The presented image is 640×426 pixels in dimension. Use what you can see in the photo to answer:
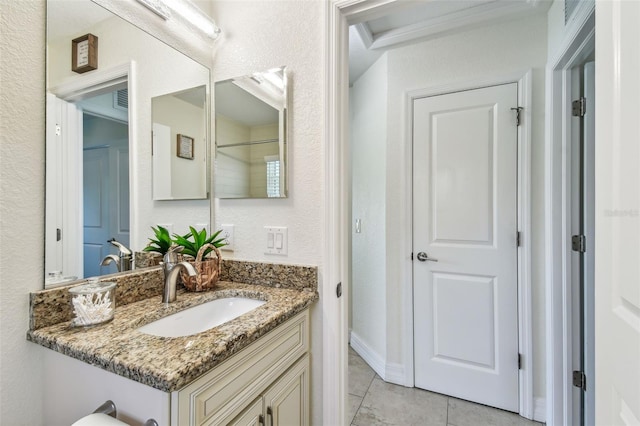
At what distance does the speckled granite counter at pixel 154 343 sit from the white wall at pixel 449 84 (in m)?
1.22

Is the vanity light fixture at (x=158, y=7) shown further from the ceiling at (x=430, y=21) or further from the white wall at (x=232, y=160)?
the ceiling at (x=430, y=21)

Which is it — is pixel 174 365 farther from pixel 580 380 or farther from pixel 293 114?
pixel 580 380

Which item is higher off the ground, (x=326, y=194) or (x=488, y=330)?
(x=326, y=194)

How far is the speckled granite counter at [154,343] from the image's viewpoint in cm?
59

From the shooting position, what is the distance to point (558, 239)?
152cm

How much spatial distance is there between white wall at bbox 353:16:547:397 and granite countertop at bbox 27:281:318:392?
1.23 m

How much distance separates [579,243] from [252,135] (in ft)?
5.73

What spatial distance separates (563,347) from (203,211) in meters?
2.01

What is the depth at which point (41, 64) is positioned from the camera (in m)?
0.83

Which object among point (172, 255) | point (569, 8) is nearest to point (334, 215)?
point (172, 255)

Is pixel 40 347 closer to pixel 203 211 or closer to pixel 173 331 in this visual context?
pixel 173 331

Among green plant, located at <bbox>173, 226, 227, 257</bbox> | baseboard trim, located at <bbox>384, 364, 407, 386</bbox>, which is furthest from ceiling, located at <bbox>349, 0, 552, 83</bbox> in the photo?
baseboard trim, located at <bbox>384, 364, 407, 386</bbox>

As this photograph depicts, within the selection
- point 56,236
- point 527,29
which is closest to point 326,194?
point 56,236

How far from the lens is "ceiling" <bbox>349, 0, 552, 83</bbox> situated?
1.66 meters
